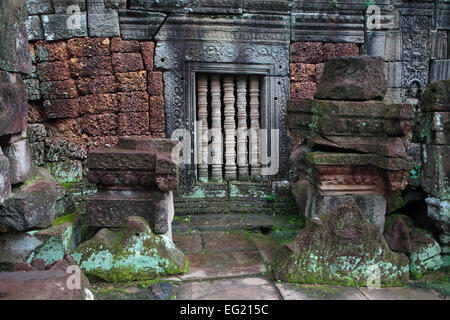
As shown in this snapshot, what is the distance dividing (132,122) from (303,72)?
8.69 ft

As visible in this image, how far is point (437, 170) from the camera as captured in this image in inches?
131

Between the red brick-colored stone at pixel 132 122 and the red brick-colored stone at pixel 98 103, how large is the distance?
0.70 feet

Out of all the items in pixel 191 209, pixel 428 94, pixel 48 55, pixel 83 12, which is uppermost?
pixel 83 12

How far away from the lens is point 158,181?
3123 mm

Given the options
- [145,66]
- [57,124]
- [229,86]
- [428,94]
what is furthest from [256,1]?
A: [57,124]

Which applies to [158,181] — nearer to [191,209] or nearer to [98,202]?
[98,202]

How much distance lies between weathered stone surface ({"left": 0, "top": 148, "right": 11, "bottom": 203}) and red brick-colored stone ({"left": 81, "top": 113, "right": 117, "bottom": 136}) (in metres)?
2.35

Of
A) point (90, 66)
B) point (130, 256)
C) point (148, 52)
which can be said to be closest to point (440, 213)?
point (130, 256)

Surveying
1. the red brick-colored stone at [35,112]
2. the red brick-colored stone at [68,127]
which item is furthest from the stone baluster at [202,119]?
the red brick-colored stone at [35,112]

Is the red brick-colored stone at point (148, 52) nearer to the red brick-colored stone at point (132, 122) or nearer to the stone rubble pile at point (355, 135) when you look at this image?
the red brick-colored stone at point (132, 122)

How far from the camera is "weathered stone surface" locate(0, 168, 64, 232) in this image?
3.02m

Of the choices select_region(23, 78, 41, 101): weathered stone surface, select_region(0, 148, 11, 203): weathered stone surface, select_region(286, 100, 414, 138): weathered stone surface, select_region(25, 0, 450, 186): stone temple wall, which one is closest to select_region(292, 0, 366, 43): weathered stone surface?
select_region(25, 0, 450, 186): stone temple wall

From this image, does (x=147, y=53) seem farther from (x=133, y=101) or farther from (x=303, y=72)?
(x=303, y=72)

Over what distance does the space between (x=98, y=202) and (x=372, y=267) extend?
2.37 metres
